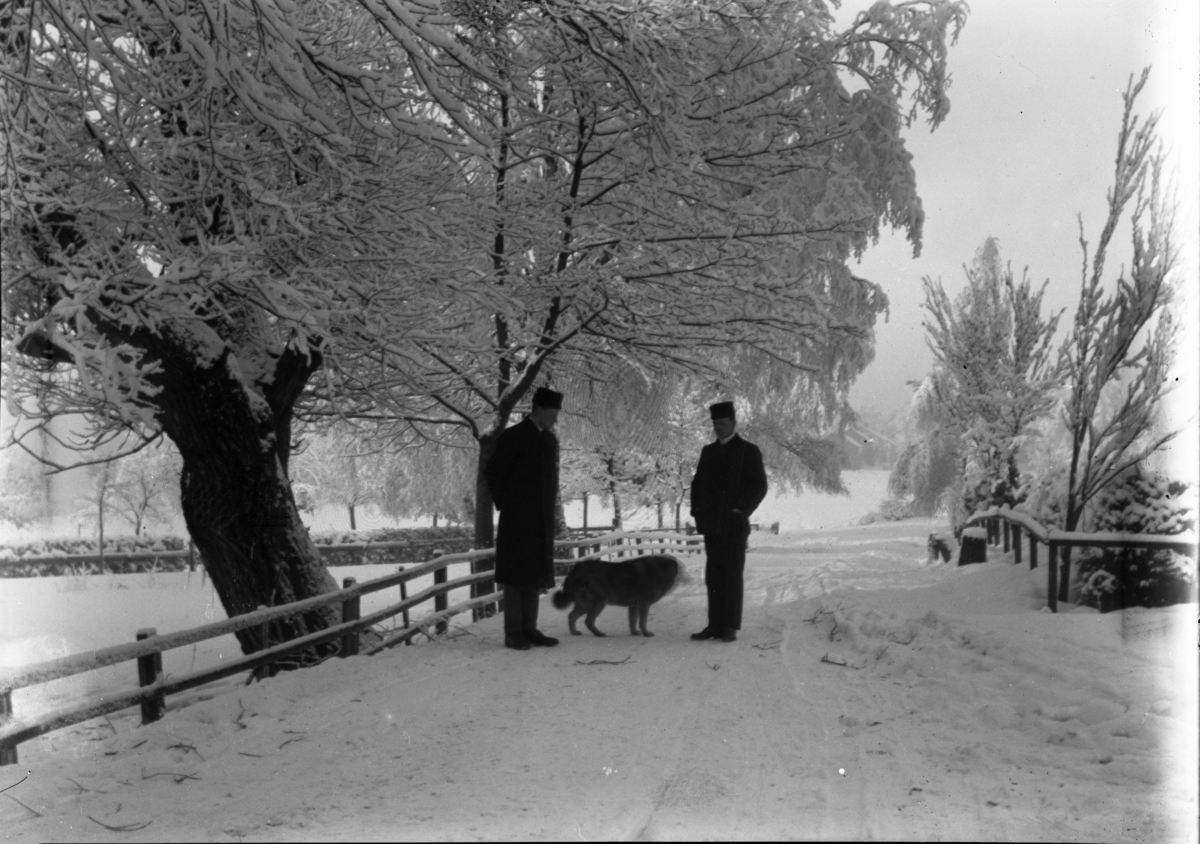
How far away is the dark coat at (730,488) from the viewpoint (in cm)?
729

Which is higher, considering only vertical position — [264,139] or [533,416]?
[264,139]

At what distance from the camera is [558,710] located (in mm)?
5078

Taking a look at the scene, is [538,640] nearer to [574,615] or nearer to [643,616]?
[574,615]

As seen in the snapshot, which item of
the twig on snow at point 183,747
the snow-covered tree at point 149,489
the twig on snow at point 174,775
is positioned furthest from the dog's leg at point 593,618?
the snow-covered tree at point 149,489

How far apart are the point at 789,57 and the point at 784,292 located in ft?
8.69

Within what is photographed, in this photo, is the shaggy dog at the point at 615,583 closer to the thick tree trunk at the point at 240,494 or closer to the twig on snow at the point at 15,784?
the thick tree trunk at the point at 240,494

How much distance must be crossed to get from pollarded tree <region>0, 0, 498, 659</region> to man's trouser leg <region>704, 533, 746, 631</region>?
3.07 meters

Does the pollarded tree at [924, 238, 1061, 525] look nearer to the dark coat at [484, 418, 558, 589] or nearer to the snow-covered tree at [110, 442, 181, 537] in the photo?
the dark coat at [484, 418, 558, 589]

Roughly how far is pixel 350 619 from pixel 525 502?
78.0 inches

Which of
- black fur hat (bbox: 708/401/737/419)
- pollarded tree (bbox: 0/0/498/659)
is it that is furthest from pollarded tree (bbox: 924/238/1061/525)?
pollarded tree (bbox: 0/0/498/659)

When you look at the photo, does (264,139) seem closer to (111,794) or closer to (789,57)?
(111,794)

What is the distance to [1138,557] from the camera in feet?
23.2

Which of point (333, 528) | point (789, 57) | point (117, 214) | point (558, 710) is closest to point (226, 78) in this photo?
point (117, 214)

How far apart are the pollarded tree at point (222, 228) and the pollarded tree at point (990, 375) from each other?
1108 cm
